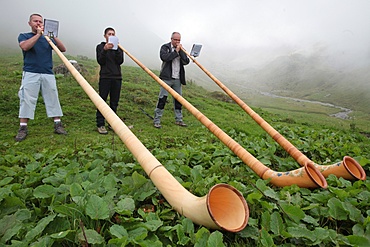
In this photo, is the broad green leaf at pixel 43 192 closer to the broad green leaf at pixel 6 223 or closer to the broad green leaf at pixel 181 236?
the broad green leaf at pixel 6 223

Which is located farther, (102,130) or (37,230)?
(102,130)

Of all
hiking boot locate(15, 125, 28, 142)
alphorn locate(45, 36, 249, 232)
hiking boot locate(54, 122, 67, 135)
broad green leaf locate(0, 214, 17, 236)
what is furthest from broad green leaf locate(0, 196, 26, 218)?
hiking boot locate(54, 122, 67, 135)

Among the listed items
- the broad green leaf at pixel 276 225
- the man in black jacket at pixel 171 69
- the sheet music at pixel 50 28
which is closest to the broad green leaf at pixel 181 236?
the broad green leaf at pixel 276 225

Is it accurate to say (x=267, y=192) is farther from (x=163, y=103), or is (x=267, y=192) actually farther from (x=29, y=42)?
(x=163, y=103)

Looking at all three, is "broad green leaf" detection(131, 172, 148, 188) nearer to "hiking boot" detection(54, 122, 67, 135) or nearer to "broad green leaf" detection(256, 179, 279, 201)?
"broad green leaf" detection(256, 179, 279, 201)

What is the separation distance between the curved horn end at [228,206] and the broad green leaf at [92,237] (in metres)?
0.67

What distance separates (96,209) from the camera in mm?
1614

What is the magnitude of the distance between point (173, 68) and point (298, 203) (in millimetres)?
5331

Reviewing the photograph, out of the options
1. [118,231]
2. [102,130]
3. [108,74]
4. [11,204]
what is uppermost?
[118,231]

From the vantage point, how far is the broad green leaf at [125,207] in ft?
5.57

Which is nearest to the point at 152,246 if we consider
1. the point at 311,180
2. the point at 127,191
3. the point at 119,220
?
the point at 119,220

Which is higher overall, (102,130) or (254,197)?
(254,197)

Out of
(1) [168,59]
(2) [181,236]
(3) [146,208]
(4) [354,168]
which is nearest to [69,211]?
(3) [146,208]

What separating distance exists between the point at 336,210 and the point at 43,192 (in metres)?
2.20
